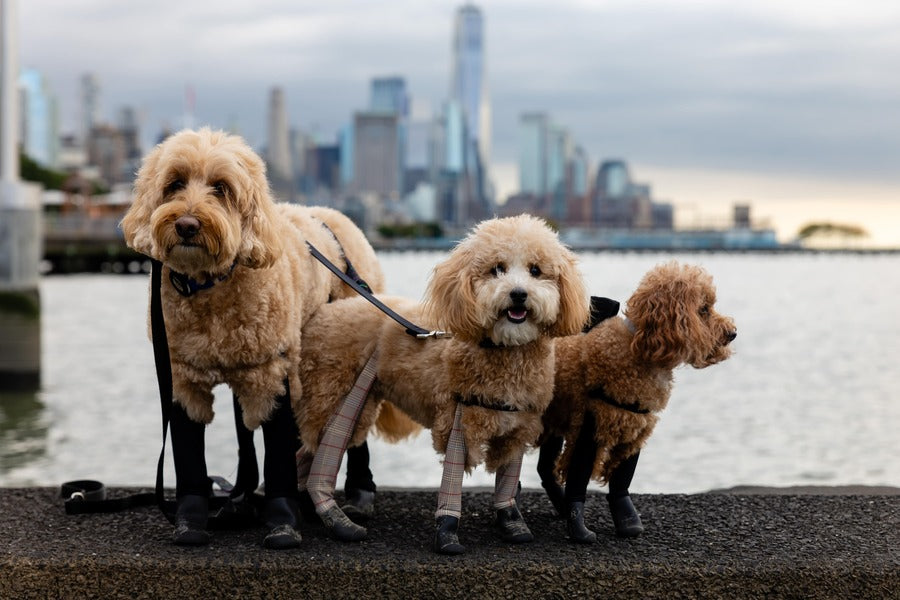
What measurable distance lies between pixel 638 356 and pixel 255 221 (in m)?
1.78

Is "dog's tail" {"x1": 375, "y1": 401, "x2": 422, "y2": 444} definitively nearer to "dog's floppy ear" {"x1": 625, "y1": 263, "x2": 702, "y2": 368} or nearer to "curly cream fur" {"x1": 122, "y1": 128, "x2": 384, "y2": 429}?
"curly cream fur" {"x1": 122, "y1": 128, "x2": 384, "y2": 429}

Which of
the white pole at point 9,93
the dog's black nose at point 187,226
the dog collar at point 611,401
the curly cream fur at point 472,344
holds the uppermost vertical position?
the white pole at point 9,93

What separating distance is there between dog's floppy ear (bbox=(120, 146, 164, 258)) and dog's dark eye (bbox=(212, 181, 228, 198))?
0.22 meters

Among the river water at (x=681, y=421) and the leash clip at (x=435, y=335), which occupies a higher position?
the leash clip at (x=435, y=335)

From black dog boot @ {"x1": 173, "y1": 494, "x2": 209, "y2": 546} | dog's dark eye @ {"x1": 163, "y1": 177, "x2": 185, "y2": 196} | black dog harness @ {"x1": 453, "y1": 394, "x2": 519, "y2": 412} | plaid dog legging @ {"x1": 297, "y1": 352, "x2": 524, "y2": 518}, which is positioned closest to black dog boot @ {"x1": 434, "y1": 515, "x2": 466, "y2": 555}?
plaid dog legging @ {"x1": 297, "y1": 352, "x2": 524, "y2": 518}

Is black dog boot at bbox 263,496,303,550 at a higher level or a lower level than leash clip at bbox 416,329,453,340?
lower

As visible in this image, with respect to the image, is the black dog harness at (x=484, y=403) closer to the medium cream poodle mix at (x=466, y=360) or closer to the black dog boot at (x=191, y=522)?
the medium cream poodle mix at (x=466, y=360)

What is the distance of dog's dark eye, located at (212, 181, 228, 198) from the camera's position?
3.98 m

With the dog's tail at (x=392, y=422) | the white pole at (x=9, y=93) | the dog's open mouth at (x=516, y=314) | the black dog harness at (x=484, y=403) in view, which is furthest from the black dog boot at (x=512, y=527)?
the white pole at (x=9, y=93)

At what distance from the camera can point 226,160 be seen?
3969 millimetres

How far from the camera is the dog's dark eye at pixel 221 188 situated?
13.0 feet

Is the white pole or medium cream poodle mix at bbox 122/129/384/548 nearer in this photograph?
medium cream poodle mix at bbox 122/129/384/548

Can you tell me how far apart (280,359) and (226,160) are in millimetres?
914

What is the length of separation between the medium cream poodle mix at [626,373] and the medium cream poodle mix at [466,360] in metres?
0.25
